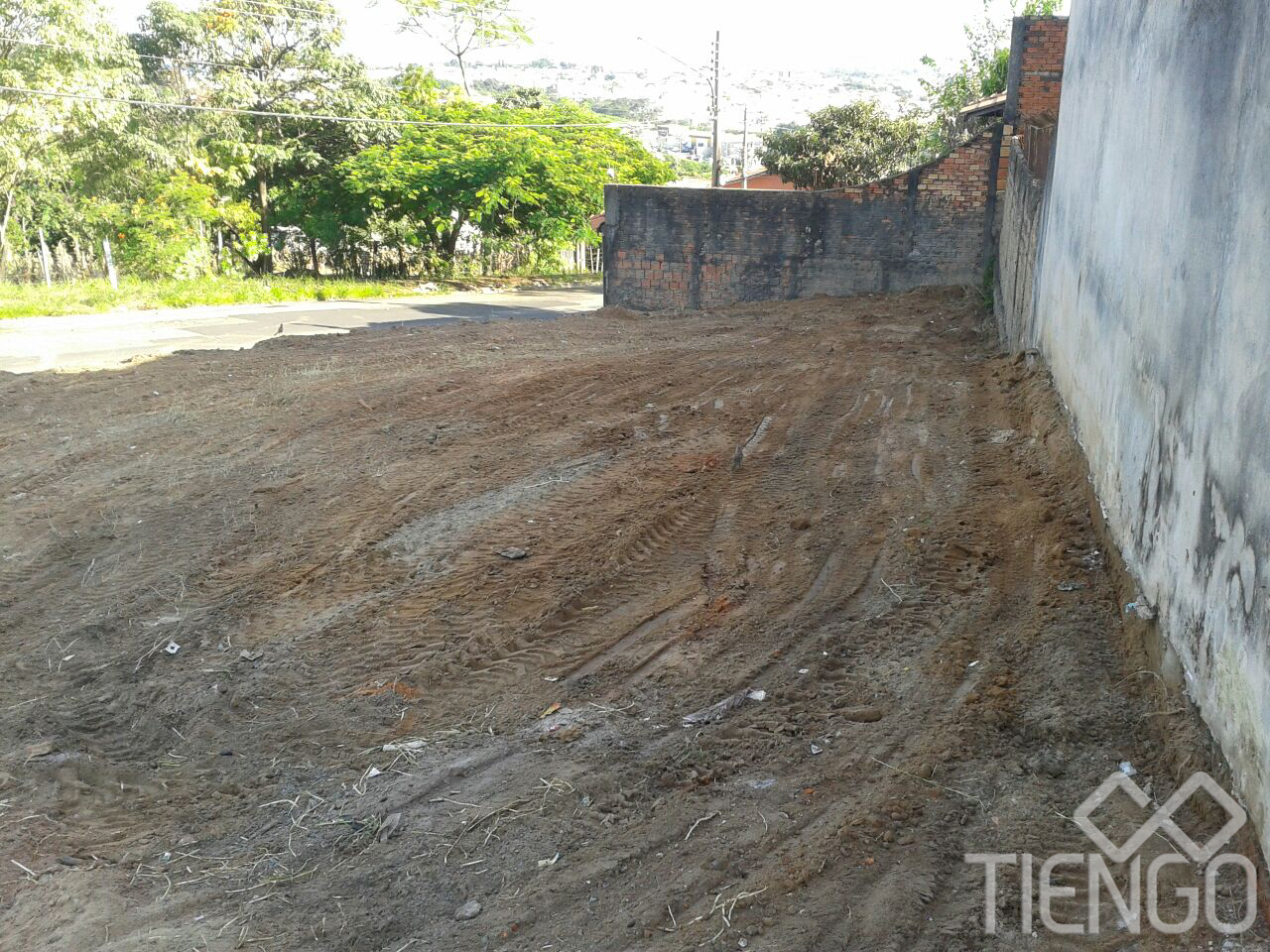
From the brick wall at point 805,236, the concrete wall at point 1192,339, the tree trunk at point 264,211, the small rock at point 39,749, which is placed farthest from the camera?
the tree trunk at point 264,211

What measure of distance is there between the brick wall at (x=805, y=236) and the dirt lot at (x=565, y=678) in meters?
7.48

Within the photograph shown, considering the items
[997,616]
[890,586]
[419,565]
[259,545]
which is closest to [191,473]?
[259,545]

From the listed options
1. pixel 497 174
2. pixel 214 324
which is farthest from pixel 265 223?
pixel 214 324

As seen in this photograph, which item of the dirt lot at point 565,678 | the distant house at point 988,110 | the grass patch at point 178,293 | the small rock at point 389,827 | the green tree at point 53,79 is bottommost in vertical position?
the small rock at point 389,827

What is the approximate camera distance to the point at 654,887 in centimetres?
366

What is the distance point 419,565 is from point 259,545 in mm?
1391

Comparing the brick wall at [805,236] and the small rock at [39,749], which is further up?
the brick wall at [805,236]

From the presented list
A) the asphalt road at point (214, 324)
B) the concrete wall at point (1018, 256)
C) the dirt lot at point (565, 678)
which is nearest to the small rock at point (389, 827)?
the dirt lot at point (565, 678)

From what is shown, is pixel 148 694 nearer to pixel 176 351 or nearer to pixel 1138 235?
pixel 1138 235

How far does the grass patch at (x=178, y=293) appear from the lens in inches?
845

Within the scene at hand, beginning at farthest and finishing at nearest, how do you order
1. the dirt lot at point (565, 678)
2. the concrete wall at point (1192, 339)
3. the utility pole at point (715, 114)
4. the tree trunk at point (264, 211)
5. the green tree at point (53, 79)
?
the tree trunk at point (264, 211) → the utility pole at point (715, 114) → the green tree at point (53, 79) → the dirt lot at point (565, 678) → the concrete wall at point (1192, 339)
